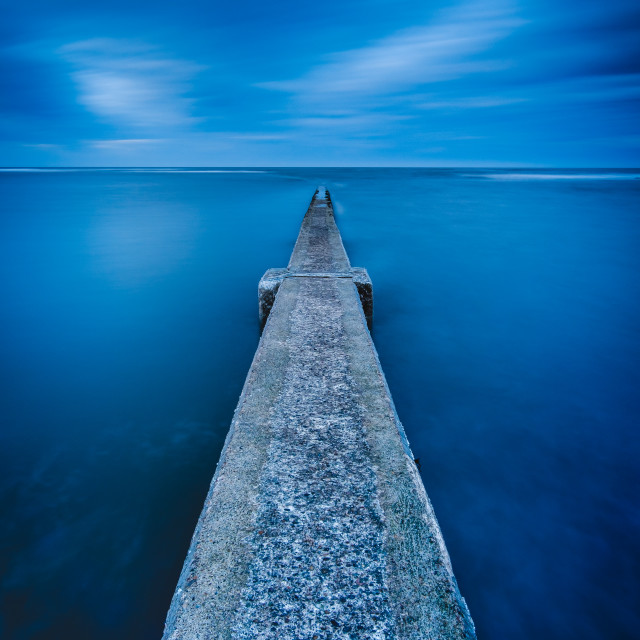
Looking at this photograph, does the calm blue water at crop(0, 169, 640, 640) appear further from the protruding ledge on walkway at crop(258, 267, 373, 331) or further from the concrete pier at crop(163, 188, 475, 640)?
the concrete pier at crop(163, 188, 475, 640)

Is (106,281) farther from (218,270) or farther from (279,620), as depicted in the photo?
(279,620)

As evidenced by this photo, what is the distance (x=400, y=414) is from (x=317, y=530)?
2060 mm

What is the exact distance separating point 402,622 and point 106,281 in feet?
23.2

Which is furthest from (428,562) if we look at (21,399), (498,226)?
(498,226)

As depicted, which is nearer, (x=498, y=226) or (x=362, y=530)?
(x=362, y=530)

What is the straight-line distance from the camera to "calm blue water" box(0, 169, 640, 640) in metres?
1.95

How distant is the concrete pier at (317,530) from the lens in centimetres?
114

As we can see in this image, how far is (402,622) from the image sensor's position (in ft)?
3.73

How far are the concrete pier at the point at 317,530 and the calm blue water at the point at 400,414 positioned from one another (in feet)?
2.79

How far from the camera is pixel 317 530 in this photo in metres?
1.39

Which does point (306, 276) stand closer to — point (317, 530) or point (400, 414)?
point (400, 414)

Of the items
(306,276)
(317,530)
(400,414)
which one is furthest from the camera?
(306,276)

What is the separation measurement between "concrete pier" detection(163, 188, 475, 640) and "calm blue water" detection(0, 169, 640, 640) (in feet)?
2.79

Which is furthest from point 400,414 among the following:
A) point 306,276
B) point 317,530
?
point 317,530
